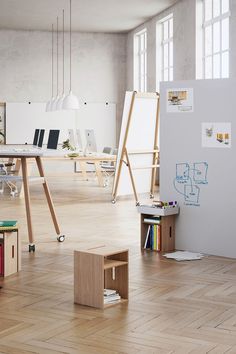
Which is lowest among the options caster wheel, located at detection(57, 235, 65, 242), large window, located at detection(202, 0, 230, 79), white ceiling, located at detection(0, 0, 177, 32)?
caster wheel, located at detection(57, 235, 65, 242)

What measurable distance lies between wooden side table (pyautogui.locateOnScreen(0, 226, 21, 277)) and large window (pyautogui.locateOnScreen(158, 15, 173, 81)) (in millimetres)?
10359

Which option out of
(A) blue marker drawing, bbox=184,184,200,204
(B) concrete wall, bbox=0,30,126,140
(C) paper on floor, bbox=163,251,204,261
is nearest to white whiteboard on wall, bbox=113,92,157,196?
(A) blue marker drawing, bbox=184,184,200,204

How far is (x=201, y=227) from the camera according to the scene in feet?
23.5

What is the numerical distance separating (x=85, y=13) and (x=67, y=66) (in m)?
3.15

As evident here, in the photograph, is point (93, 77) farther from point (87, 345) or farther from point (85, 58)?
point (87, 345)

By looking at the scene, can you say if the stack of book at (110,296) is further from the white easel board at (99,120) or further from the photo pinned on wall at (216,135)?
the white easel board at (99,120)

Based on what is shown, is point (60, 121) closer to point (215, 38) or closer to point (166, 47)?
point (166, 47)

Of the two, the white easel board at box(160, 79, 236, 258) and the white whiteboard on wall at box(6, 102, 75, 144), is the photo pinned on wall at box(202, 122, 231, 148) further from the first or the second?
the white whiteboard on wall at box(6, 102, 75, 144)

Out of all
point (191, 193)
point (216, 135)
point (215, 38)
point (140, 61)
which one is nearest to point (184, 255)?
point (191, 193)

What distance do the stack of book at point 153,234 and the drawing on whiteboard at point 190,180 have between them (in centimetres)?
38

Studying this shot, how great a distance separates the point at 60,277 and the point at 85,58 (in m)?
13.9

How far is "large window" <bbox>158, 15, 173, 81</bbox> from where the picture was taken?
625 inches

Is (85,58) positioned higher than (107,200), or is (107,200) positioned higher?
(85,58)

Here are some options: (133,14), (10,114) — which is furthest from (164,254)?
(10,114)
